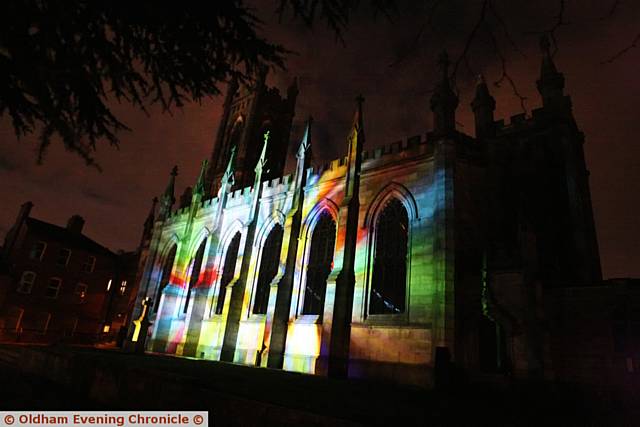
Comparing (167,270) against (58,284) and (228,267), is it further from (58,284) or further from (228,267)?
(58,284)

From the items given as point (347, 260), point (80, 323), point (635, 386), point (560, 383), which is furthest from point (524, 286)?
point (80, 323)

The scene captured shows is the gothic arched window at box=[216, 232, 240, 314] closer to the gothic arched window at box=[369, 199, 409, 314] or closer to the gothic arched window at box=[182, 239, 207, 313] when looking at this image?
the gothic arched window at box=[182, 239, 207, 313]

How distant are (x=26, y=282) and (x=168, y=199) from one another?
13141mm

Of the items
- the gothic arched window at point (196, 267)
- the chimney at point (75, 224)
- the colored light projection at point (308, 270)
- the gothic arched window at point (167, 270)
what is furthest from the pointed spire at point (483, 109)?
the chimney at point (75, 224)

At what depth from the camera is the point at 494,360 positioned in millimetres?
12867

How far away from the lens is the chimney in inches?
1426

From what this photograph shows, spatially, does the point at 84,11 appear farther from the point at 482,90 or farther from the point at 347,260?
the point at 482,90

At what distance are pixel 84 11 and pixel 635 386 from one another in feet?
45.5

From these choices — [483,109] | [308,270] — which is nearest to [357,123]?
[483,109]

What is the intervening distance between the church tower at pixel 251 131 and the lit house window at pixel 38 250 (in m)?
14.4

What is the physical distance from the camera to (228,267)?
2261 cm

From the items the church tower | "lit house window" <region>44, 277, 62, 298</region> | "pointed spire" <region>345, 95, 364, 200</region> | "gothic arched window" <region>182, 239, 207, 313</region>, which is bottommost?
"lit house window" <region>44, 277, 62, 298</region>

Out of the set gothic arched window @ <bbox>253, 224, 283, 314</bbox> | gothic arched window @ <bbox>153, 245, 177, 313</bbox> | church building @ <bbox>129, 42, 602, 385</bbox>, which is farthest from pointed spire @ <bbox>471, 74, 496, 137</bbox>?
gothic arched window @ <bbox>153, 245, 177, 313</bbox>

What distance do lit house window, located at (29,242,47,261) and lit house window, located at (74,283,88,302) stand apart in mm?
4110
